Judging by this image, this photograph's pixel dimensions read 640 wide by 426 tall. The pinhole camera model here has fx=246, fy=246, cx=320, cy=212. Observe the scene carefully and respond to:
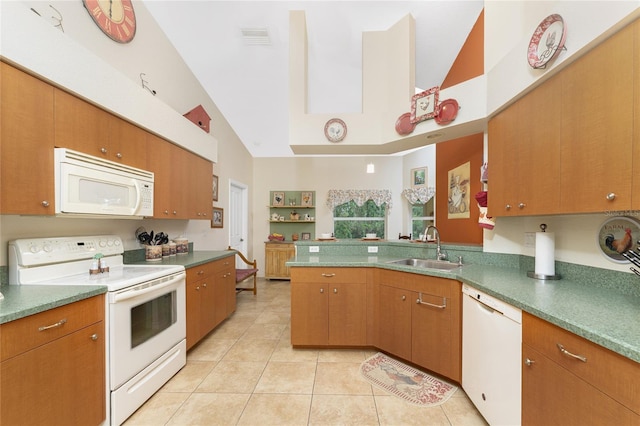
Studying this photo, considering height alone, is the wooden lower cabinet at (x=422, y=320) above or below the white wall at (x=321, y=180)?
below

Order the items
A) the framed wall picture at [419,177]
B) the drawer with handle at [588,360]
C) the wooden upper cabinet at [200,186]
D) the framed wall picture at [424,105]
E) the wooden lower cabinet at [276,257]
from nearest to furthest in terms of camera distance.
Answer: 1. the drawer with handle at [588,360]
2. the framed wall picture at [424,105]
3. the wooden upper cabinet at [200,186]
4. the framed wall picture at [419,177]
5. the wooden lower cabinet at [276,257]

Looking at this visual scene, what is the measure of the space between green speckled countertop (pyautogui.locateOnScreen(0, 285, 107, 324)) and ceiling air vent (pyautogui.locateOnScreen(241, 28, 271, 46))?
3.13 metres

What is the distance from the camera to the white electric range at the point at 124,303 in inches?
59.5

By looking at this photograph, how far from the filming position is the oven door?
1.53 m

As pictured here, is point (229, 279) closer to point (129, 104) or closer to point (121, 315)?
point (121, 315)

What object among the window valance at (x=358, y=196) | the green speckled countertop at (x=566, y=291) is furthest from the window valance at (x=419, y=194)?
the green speckled countertop at (x=566, y=291)

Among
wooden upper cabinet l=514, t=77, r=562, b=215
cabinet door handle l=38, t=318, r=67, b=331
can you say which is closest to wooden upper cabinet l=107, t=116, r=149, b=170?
cabinet door handle l=38, t=318, r=67, b=331

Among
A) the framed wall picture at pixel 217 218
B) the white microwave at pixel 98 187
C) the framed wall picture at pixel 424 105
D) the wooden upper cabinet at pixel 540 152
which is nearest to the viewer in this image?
the wooden upper cabinet at pixel 540 152

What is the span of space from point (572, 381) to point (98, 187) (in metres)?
2.81

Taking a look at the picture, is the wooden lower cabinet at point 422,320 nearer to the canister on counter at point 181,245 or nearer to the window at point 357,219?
the canister on counter at point 181,245

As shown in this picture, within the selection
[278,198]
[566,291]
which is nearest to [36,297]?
[566,291]

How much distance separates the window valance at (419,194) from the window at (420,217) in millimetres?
98

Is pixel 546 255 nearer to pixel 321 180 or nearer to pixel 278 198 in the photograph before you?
pixel 321 180

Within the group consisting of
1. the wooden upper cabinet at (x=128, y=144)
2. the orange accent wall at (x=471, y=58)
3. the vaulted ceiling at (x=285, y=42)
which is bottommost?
the wooden upper cabinet at (x=128, y=144)
